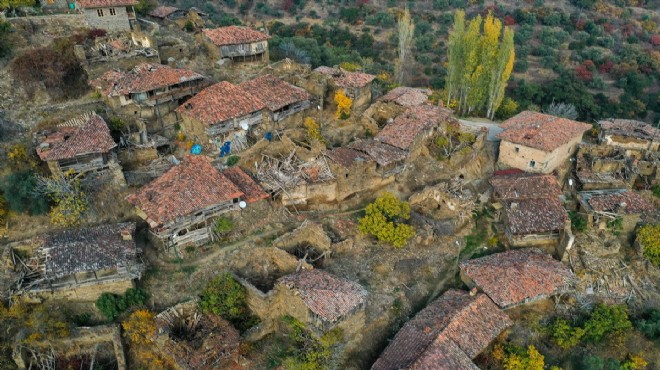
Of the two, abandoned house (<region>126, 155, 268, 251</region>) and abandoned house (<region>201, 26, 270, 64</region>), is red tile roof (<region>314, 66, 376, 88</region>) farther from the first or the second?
→ abandoned house (<region>126, 155, 268, 251</region>)

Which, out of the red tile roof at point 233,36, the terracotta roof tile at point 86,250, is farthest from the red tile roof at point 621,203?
the red tile roof at point 233,36

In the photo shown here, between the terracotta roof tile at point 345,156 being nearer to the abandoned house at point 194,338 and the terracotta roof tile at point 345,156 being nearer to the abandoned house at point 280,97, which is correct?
the abandoned house at point 280,97

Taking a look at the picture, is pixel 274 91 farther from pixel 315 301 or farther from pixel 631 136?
pixel 631 136

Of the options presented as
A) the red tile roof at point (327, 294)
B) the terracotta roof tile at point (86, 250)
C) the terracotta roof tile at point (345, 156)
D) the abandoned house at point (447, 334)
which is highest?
the terracotta roof tile at point (345, 156)

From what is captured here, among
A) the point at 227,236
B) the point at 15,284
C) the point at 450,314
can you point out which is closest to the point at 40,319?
the point at 15,284

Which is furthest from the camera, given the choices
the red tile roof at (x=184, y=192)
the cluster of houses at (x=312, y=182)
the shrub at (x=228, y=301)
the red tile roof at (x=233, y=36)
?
the red tile roof at (x=233, y=36)

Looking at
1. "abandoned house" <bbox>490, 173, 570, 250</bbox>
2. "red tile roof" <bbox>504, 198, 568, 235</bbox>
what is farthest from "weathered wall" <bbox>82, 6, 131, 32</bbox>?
"red tile roof" <bbox>504, 198, 568, 235</bbox>
